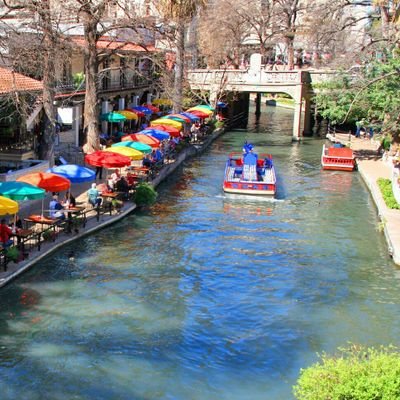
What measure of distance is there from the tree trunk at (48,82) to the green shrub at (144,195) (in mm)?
4765

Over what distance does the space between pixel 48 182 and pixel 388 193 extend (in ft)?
55.9

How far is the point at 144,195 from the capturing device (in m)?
29.7

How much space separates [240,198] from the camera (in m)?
33.7

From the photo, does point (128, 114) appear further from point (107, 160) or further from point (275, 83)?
point (107, 160)

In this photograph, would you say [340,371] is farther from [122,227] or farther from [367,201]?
[367,201]

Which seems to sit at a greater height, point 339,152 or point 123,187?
point 339,152

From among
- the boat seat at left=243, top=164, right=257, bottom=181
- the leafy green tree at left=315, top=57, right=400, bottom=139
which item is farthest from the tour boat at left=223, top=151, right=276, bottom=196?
the leafy green tree at left=315, top=57, right=400, bottom=139

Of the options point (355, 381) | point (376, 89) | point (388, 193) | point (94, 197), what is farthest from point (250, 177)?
point (355, 381)

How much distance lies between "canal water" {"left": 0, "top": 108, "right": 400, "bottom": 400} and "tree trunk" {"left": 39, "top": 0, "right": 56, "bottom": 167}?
603 centimetres

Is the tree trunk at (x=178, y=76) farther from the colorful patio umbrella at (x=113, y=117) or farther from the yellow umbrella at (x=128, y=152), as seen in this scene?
the yellow umbrella at (x=128, y=152)

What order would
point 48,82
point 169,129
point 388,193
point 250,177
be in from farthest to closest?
point 169,129 → point 250,177 → point 388,193 → point 48,82

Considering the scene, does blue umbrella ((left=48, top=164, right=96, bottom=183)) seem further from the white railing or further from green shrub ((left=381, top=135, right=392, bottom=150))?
the white railing

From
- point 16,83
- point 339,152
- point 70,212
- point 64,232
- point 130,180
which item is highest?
point 16,83

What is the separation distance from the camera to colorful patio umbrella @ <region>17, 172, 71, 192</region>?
899 inches
